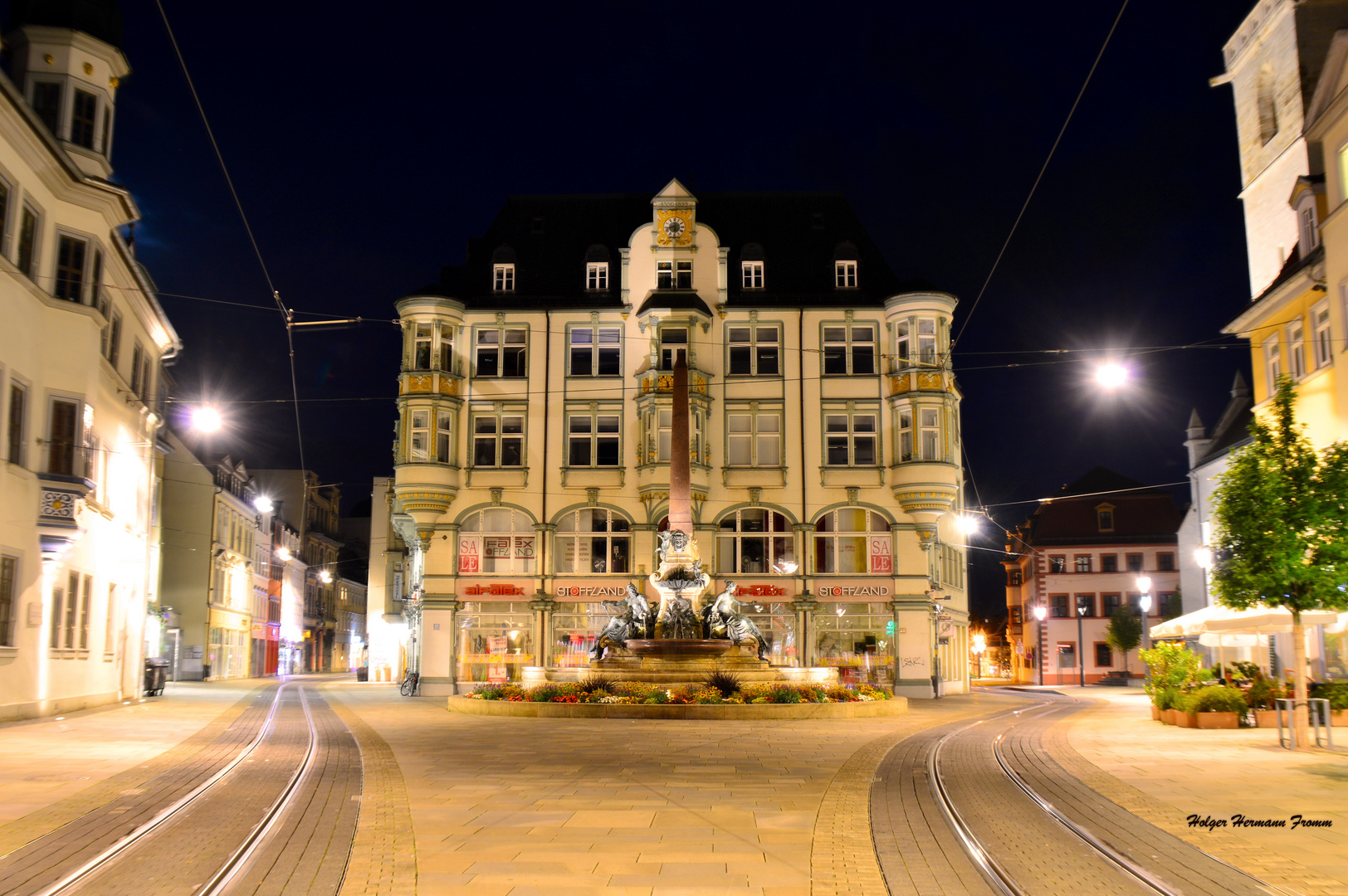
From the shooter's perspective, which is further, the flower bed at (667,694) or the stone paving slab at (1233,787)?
the flower bed at (667,694)

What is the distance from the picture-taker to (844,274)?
163ft

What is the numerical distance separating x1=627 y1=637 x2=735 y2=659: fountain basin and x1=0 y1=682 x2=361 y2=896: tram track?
52.6 ft

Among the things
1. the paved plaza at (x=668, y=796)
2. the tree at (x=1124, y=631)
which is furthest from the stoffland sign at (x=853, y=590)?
the tree at (x=1124, y=631)

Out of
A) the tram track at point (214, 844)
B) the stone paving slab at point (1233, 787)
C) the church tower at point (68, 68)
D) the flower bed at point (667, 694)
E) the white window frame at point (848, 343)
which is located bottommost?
the stone paving slab at point (1233, 787)

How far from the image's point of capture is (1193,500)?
5066cm

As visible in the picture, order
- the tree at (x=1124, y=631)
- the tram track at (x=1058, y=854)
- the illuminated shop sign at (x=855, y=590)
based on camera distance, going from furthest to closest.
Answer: the tree at (x=1124, y=631), the illuminated shop sign at (x=855, y=590), the tram track at (x=1058, y=854)

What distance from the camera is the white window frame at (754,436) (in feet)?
157

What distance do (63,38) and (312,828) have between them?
26.7m

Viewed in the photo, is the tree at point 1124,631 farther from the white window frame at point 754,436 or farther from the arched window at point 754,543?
the white window frame at point 754,436

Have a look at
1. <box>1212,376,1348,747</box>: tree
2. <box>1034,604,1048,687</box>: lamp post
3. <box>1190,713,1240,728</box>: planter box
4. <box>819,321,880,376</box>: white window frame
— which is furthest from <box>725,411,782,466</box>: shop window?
<box>1034,604,1048,687</box>: lamp post

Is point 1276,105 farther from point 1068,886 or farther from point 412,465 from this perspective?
point 1068,886

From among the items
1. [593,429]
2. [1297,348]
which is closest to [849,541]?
[593,429]

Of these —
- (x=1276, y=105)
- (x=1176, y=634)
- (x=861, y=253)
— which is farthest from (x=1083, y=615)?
(x=1176, y=634)

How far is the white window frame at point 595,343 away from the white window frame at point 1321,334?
25777 millimetres
